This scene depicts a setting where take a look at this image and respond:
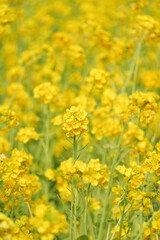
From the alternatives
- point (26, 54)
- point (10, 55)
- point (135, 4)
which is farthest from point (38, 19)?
point (135, 4)

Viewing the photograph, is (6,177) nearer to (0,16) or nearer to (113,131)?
(113,131)

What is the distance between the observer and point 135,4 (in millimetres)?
2637

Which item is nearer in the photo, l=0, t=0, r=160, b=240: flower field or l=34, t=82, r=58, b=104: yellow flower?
l=0, t=0, r=160, b=240: flower field

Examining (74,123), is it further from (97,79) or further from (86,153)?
(86,153)

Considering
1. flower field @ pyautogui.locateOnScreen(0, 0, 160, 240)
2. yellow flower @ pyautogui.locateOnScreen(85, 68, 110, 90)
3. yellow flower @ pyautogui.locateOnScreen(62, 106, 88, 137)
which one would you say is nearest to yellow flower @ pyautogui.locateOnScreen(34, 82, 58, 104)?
flower field @ pyautogui.locateOnScreen(0, 0, 160, 240)

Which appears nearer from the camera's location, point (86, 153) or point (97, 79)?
point (97, 79)

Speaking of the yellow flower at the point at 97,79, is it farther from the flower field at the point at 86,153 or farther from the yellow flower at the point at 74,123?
the yellow flower at the point at 74,123

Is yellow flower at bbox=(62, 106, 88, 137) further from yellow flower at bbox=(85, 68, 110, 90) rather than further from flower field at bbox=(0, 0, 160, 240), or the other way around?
yellow flower at bbox=(85, 68, 110, 90)

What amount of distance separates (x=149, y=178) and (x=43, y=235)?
0.83 metres

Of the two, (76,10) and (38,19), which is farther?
(76,10)

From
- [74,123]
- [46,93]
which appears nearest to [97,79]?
[46,93]

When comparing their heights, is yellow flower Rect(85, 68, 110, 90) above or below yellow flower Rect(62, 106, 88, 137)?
below

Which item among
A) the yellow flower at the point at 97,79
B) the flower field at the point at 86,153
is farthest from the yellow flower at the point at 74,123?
the yellow flower at the point at 97,79

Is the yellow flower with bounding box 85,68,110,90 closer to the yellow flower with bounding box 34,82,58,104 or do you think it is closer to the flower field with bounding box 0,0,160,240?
the flower field with bounding box 0,0,160,240
